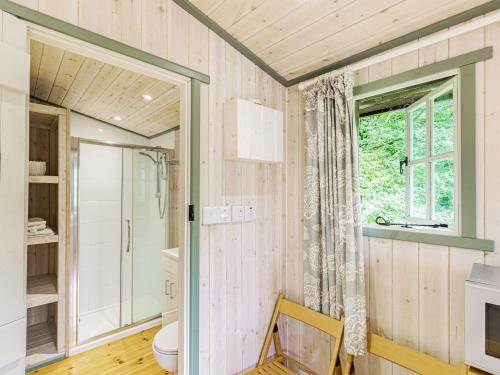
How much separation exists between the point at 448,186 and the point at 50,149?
300 centimetres

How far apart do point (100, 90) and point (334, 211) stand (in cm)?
199

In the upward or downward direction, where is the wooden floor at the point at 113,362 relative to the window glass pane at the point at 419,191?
downward

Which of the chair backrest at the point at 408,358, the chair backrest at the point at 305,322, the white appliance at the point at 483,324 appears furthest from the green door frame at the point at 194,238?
the white appliance at the point at 483,324

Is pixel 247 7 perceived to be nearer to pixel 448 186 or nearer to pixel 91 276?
pixel 448 186

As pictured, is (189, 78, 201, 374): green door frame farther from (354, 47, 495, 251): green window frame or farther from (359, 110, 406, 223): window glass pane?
(354, 47, 495, 251): green window frame

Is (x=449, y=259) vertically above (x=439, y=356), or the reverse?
(x=449, y=259)

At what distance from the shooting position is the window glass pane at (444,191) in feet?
4.75

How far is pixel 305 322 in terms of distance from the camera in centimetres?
176

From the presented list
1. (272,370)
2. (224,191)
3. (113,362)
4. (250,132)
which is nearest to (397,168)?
(250,132)

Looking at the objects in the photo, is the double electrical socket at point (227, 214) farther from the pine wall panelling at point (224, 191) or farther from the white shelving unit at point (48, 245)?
the white shelving unit at point (48, 245)

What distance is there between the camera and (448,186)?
57.7 inches

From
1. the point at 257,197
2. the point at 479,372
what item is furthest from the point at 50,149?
the point at 479,372

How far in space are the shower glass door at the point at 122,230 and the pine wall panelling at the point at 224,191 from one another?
141cm

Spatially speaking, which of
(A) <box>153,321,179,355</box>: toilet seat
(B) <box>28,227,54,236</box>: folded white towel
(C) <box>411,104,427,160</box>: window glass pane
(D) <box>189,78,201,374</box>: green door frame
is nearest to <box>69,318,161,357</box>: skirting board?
(A) <box>153,321,179,355</box>: toilet seat
